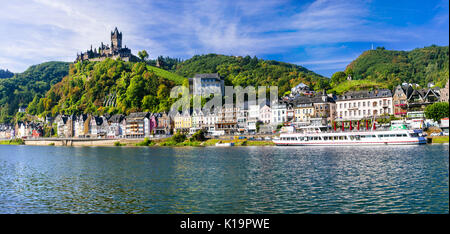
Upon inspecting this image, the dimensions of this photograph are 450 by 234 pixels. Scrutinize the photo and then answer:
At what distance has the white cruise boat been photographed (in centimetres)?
5225

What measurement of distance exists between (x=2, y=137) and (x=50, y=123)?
25.7 m

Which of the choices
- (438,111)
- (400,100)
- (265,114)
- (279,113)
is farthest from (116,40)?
(438,111)

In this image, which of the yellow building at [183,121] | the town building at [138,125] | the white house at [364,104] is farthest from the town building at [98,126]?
the white house at [364,104]

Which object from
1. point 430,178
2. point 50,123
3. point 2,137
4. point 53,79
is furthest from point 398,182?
point 53,79

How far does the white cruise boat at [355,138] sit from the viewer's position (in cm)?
5225

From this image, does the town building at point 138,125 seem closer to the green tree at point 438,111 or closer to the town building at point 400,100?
the town building at point 400,100

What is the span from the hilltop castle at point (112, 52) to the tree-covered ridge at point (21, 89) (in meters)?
24.6

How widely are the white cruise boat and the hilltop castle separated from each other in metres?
129

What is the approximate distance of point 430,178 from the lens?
67.5 feet

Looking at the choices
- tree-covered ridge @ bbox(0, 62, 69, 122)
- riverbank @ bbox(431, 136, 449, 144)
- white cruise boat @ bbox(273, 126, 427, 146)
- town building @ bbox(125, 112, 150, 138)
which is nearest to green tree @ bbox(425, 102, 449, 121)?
riverbank @ bbox(431, 136, 449, 144)

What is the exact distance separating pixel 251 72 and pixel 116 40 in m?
80.2

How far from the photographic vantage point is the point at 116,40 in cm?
17812

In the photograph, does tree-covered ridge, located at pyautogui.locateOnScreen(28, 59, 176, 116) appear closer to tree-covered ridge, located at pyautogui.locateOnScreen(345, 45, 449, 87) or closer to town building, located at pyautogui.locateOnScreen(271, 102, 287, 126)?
town building, located at pyautogui.locateOnScreen(271, 102, 287, 126)
